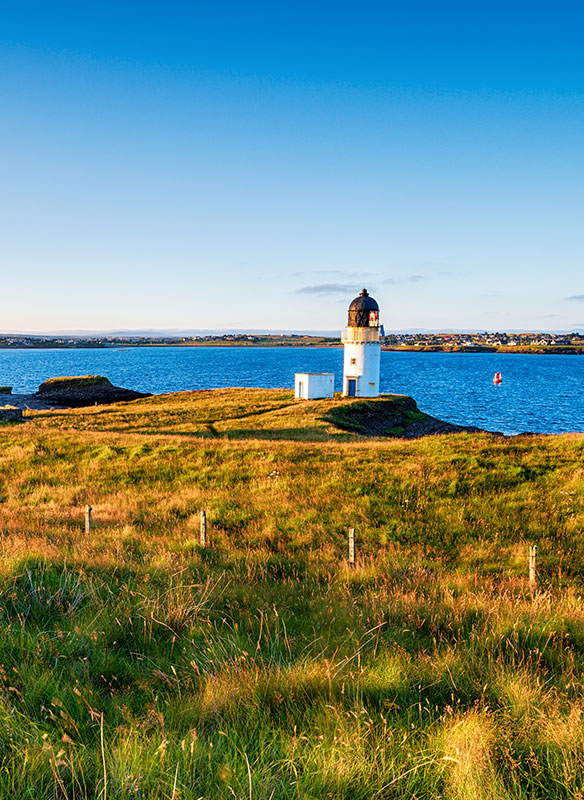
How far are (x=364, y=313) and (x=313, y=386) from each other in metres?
9.43

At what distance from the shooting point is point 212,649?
154 inches

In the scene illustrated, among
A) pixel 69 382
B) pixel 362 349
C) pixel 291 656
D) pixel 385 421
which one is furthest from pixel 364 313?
pixel 69 382

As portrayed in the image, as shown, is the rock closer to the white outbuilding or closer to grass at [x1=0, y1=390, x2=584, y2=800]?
the white outbuilding

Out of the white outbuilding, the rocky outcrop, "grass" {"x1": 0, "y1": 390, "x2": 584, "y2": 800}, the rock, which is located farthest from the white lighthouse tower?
"grass" {"x1": 0, "y1": 390, "x2": 584, "y2": 800}

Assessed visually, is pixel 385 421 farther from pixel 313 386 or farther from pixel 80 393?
pixel 80 393

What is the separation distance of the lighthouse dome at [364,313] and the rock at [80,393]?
35.0 m

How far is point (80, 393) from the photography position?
66500 mm

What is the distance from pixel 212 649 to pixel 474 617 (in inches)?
119

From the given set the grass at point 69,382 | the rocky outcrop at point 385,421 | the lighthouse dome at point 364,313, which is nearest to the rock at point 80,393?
the grass at point 69,382

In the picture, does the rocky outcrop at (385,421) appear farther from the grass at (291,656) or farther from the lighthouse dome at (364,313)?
the grass at (291,656)

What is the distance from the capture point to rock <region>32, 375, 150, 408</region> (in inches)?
2479

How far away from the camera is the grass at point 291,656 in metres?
2.59

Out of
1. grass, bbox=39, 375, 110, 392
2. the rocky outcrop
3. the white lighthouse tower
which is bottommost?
the rocky outcrop

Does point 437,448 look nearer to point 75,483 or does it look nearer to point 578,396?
point 75,483
